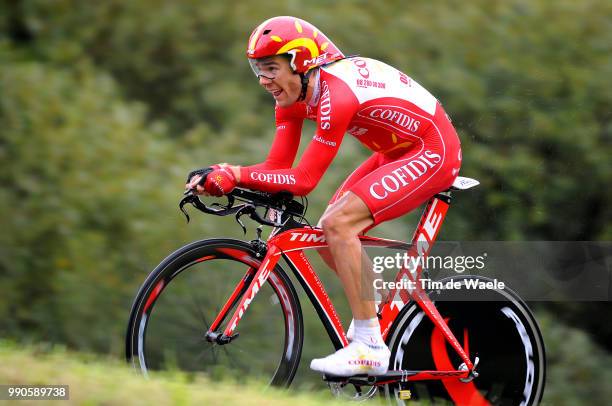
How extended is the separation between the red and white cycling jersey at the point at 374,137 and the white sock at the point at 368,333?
63 centimetres

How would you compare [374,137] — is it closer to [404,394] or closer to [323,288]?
[323,288]

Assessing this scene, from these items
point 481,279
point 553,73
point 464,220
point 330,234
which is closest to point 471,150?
point 464,220

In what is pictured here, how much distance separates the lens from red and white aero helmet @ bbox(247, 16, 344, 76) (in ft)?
16.8

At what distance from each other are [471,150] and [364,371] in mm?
4991

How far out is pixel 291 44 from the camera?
5.15 m

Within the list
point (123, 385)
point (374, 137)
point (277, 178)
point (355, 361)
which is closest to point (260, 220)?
point (277, 178)

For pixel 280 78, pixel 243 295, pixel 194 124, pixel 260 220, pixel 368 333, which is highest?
pixel 194 124

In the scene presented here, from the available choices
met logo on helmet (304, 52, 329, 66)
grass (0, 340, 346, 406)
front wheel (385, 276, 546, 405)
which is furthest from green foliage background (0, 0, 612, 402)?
met logo on helmet (304, 52, 329, 66)

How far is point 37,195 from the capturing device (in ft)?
32.0

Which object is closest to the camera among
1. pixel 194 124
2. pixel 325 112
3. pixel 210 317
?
pixel 325 112

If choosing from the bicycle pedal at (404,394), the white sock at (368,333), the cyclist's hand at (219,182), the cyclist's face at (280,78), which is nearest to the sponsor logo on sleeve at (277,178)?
the cyclist's hand at (219,182)

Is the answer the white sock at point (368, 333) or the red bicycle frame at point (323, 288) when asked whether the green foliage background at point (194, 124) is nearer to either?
the red bicycle frame at point (323, 288)

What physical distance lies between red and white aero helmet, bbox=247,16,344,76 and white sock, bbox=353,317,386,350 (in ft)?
5.02

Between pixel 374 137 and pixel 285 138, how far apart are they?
56cm
